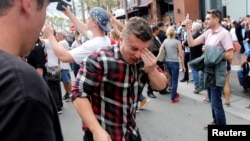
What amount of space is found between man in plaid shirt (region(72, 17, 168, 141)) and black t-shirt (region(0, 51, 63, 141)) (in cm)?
127

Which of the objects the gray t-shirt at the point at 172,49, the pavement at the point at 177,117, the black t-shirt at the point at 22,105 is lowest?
the pavement at the point at 177,117

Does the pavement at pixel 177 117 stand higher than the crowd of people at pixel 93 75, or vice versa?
the crowd of people at pixel 93 75

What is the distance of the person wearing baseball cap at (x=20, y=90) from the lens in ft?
2.50

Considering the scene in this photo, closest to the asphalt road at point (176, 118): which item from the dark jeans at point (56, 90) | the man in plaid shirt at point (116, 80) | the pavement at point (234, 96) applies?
the pavement at point (234, 96)

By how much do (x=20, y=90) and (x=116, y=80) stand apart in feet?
4.56

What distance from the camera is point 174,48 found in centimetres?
725

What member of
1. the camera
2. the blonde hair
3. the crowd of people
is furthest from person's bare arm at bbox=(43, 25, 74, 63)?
Result: the blonde hair

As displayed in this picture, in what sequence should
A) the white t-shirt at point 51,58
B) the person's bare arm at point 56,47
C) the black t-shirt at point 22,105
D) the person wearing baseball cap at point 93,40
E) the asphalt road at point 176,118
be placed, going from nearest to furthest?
the black t-shirt at point 22,105, the person's bare arm at point 56,47, the person wearing baseball cap at point 93,40, the asphalt road at point 176,118, the white t-shirt at point 51,58

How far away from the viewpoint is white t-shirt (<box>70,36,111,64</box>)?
Result: 319 centimetres

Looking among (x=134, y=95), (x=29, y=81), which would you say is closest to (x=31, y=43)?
(x=29, y=81)

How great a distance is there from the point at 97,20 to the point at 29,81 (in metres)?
2.70

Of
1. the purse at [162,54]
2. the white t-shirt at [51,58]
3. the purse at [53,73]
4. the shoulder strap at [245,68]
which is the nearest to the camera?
the white t-shirt at [51,58]

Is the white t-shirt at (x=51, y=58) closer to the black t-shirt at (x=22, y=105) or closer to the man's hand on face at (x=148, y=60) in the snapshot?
the man's hand on face at (x=148, y=60)

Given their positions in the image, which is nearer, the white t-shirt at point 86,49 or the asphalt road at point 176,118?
the white t-shirt at point 86,49
